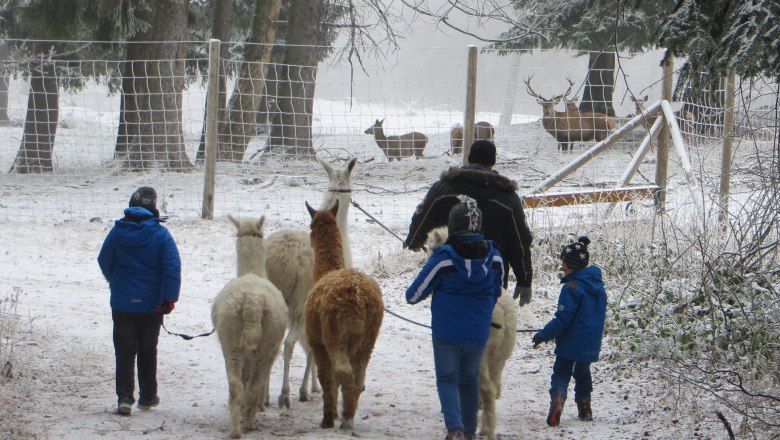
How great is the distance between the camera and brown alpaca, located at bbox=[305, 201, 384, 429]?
555 centimetres

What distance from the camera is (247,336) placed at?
554 cm

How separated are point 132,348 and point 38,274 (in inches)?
177

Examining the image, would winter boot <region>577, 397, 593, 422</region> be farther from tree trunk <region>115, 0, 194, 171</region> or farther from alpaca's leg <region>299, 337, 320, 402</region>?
tree trunk <region>115, 0, 194, 171</region>

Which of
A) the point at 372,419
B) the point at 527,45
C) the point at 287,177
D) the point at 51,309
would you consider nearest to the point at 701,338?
the point at 372,419

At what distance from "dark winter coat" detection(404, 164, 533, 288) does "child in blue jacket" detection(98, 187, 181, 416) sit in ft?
6.07

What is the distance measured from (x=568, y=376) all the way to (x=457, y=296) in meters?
1.23

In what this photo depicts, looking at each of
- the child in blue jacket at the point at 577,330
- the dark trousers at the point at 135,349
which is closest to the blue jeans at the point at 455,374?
the child in blue jacket at the point at 577,330

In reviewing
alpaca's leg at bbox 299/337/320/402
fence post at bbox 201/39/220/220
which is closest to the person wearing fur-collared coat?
alpaca's leg at bbox 299/337/320/402

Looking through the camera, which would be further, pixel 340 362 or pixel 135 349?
pixel 135 349

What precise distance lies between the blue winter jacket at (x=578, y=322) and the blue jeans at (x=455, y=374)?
0.74 metres

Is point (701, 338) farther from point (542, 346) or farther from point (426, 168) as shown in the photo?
point (426, 168)

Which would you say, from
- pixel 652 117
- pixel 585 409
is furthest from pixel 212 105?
pixel 585 409

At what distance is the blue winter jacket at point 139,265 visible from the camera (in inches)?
237

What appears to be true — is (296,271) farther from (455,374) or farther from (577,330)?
(577,330)
